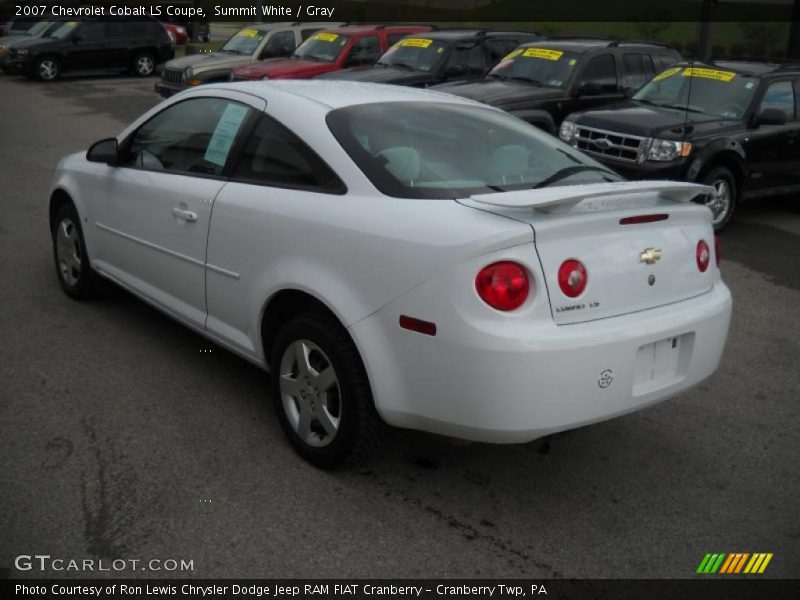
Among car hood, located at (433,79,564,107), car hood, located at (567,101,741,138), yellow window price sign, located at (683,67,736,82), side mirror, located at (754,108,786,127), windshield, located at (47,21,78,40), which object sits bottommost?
windshield, located at (47,21,78,40)

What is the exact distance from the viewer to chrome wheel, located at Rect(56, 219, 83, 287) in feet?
19.2

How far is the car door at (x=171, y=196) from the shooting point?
4355 mm

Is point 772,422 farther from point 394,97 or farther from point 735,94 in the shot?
point 735,94

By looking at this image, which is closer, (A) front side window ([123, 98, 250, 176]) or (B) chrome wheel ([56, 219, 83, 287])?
(A) front side window ([123, 98, 250, 176])

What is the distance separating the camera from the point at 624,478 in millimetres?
3857

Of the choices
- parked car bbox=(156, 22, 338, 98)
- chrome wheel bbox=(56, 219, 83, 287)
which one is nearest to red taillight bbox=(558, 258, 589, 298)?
chrome wheel bbox=(56, 219, 83, 287)

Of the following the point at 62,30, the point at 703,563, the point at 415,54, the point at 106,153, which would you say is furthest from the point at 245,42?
the point at 703,563

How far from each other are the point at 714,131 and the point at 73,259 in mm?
6136

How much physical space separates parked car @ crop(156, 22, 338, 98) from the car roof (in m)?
11.3

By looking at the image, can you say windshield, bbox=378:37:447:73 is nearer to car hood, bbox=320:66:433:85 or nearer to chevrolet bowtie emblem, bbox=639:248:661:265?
car hood, bbox=320:66:433:85

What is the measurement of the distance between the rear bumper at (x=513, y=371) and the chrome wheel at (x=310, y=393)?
0.34 m

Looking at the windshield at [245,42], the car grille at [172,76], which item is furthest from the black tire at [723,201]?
the car grille at [172,76]
